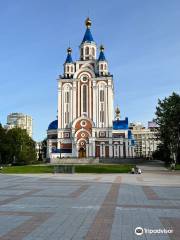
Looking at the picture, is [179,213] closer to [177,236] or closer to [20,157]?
[177,236]

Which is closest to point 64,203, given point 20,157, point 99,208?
point 99,208

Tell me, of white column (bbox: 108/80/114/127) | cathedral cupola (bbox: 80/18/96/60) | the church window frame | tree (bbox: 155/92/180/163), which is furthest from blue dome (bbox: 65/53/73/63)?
tree (bbox: 155/92/180/163)

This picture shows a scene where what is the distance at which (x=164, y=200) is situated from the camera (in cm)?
1520

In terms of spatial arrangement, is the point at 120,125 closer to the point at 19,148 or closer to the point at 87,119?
the point at 87,119

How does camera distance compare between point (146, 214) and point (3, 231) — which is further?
point (146, 214)

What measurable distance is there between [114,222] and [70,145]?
260ft

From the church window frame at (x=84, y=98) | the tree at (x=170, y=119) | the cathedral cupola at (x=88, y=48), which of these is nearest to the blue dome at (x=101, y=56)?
the cathedral cupola at (x=88, y=48)

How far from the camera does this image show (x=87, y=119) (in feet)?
291

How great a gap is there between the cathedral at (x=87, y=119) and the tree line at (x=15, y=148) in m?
7.07

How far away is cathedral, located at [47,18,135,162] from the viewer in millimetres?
87625

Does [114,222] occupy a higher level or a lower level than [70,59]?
lower

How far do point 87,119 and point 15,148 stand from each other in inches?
782

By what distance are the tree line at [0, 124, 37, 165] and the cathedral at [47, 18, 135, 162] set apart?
7.07 meters

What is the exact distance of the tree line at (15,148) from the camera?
2926 inches
